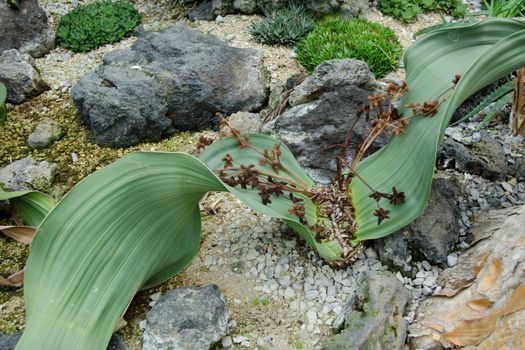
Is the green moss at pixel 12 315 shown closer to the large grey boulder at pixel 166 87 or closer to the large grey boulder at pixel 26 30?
the large grey boulder at pixel 166 87

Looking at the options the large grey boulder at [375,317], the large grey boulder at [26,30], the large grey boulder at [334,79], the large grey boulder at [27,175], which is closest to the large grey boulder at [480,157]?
the large grey boulder at [334,79]

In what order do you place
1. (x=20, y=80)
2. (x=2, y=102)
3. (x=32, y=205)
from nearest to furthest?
(x=32, y=205) → (x=2, y=102) → (x=20, y=80)

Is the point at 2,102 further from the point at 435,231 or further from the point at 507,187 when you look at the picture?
the point at 507,187

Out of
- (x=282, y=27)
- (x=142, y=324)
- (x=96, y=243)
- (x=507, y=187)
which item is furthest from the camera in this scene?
(x=282, y=27)

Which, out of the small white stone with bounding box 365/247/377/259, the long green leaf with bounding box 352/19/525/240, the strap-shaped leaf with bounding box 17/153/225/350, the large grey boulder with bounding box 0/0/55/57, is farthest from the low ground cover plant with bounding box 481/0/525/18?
the large grey boulder with bounding box 0/0/55/57

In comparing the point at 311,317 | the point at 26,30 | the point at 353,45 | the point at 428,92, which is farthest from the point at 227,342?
the point at 26,30

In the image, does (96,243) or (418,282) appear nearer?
(96,243)
